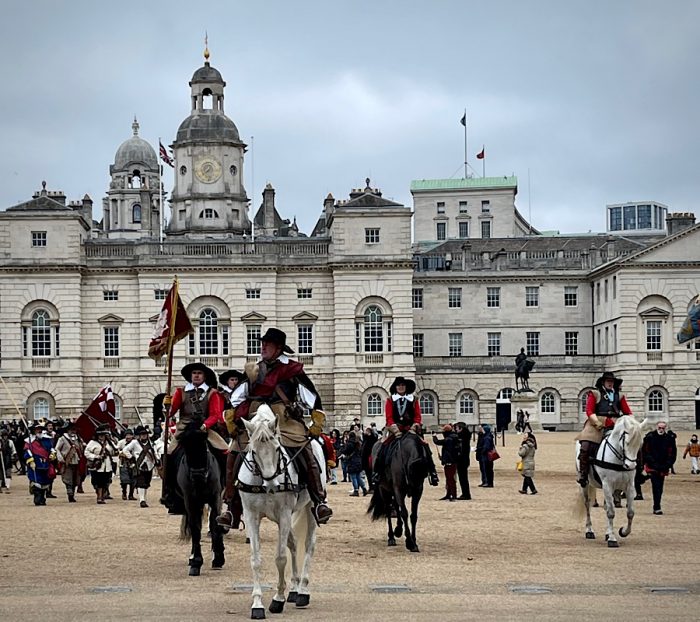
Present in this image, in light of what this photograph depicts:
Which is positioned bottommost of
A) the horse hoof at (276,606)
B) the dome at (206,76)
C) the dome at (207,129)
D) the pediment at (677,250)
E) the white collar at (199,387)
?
the horse hoof at (276,606)

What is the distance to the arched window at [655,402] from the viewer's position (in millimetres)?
77875

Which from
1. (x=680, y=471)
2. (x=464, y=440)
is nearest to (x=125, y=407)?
(x=680, y=471)

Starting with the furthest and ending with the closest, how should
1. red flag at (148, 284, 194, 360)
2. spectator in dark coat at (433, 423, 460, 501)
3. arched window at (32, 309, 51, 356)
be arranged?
arched window at (32, 309, 51, 356)
spectator in dark coat at (433, 423, 460, 501)
red flag at (148, 284, 194, 360)

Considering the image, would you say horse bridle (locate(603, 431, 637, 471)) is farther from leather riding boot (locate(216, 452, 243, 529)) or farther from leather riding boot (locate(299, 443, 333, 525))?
leather riding boot (locate(216, 452, 243, 529))

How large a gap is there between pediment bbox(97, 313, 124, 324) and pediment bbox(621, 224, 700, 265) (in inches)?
1098

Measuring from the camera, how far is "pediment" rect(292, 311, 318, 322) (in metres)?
76.6

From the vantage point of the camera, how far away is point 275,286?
251ft

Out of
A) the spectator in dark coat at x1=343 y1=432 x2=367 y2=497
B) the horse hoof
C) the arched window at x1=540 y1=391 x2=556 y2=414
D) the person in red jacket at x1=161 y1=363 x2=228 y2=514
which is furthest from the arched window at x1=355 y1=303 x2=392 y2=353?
the horse hoof

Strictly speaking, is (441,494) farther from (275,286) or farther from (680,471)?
(275,286)

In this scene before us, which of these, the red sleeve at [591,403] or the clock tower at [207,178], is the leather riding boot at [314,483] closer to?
the red sleeve at [591,403]

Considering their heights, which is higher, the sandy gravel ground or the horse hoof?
the horse hoof

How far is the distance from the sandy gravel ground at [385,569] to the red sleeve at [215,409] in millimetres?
1901

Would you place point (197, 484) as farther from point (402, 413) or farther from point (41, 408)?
point (41, 408)

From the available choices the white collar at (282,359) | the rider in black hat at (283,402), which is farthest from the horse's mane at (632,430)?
the white collar at (282,359)
